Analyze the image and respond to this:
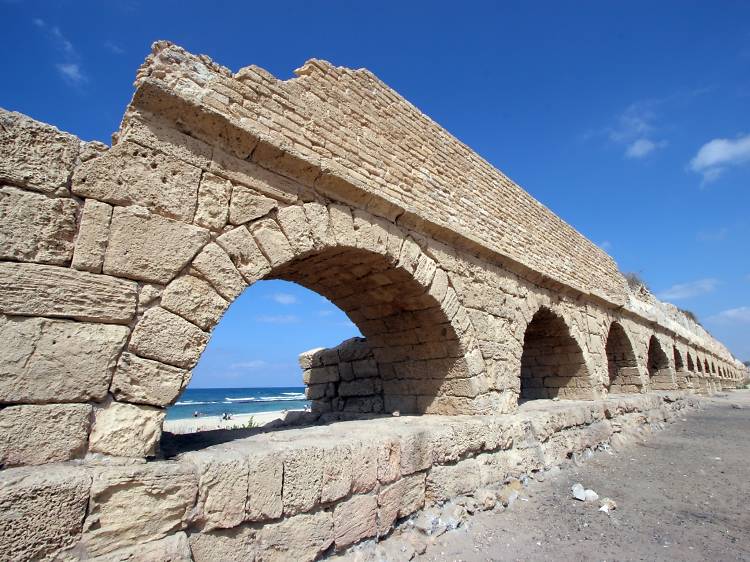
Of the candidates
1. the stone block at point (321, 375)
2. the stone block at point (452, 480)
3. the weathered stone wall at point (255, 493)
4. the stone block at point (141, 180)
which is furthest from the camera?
the stone block at point (321, 375)

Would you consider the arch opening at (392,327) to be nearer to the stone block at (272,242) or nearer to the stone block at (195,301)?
the stone block at (272,242)

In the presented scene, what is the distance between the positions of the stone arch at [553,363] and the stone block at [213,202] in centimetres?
529

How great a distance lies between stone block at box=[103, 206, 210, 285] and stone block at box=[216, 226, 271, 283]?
0.66 feet

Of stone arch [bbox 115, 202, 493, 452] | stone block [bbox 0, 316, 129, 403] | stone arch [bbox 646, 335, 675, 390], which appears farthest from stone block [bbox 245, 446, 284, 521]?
stone arch [bbox 646, 335, 675, 390]

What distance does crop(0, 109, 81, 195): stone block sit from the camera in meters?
2.09

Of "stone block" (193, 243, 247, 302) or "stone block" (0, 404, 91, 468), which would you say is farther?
"stone block" (193, 243, 247, 302)

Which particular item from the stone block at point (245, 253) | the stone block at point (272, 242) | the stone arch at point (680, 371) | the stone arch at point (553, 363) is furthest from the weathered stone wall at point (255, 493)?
the stone arch at point (680, 371)

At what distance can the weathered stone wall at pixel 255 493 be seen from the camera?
183 cm

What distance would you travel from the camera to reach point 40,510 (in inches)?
69.7

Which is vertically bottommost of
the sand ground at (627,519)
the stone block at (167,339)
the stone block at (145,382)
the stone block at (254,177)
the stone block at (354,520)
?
the sand ground at (627,519)

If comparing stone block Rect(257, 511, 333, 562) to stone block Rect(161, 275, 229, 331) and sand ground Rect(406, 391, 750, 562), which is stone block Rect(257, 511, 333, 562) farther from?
stone block Rect(161, 275, 229, 331)

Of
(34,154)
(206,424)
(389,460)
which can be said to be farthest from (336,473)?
(206,424)

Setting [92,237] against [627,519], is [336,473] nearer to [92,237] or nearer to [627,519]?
[92,237]

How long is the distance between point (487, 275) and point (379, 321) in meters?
1.43
